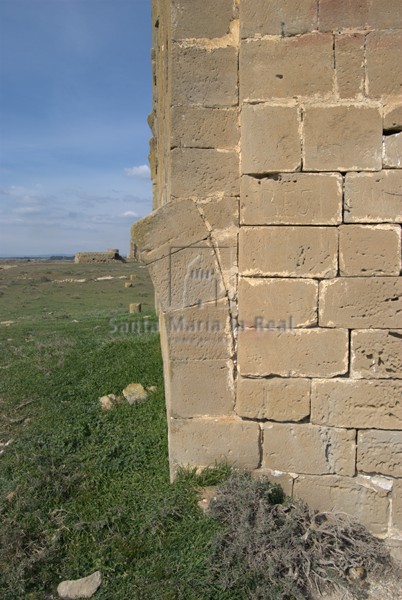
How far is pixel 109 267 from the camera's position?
30578 millimetres

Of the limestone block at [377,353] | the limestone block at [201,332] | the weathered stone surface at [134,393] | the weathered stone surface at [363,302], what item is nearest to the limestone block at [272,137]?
the weathered stone surface at [363,302]

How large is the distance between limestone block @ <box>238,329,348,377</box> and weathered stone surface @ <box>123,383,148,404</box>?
2.39m

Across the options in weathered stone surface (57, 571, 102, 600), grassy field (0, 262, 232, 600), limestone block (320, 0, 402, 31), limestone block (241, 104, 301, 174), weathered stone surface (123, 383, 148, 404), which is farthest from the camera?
weathered stone surface (123, 383, 148, 404)

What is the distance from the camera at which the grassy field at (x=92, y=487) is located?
10.1 feet

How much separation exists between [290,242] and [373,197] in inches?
25.3

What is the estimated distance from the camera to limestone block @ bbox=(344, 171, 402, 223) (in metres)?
3.29

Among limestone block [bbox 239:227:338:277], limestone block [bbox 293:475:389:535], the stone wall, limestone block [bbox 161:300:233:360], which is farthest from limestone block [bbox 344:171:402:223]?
limestone block [bbox 293:475:389:535]

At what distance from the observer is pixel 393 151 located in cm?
329

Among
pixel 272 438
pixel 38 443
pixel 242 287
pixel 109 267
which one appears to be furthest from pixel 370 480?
pixel 109 267

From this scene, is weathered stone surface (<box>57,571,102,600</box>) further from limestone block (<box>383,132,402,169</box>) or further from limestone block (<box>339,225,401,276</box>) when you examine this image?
limestone block (<box>383,132,402,169</box>)

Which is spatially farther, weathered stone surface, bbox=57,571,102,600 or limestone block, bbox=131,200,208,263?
limestone block, bbox=131,200,208,263

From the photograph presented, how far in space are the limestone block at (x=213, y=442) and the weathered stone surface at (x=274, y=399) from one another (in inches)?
5.5

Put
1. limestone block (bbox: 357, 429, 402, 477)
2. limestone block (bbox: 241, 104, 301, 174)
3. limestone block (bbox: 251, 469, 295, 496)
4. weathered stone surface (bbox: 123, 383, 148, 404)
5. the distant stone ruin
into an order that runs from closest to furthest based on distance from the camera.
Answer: limestone block (bbox: 241, 104, 301, 174), limestone block (bbox: 357, 429, 402, 477), limestone block (bbox: 251, 469, 295, 496), weathered stone surface (bbox: 123, 383, 148, 404), the distant stone ruin

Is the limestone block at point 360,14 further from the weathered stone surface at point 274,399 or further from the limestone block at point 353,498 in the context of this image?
the limestone block at point 353,498
